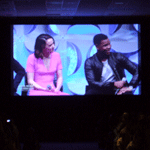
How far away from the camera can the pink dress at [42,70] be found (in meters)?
7.39

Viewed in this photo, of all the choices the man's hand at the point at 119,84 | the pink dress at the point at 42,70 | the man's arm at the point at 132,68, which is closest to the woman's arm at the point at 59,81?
the pink dress at the point at 42,70

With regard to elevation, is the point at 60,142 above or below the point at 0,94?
below

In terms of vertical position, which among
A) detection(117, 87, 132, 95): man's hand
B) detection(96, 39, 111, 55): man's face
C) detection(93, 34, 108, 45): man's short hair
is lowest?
detection(117, 87, 132, 95): man's hand

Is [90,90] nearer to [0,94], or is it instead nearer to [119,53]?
[119,53]

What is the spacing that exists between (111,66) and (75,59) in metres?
1.00

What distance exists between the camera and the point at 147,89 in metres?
7.66

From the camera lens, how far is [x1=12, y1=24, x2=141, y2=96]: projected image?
739 cm

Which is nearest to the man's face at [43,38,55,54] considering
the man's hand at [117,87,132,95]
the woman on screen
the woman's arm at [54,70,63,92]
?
→ the woman on screen

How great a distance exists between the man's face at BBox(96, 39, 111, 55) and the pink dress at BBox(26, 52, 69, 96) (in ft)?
3.77

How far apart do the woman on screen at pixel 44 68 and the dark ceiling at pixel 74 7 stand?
772mm

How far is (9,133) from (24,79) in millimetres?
3707

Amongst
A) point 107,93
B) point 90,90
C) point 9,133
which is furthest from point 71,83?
point 9,133

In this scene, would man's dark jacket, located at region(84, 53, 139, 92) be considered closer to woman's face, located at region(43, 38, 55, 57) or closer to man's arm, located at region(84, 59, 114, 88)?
man's arm, located at region(84, 59, 114, 88)

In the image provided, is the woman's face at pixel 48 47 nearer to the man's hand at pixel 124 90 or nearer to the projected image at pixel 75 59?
the projected image at pixel 75 59
